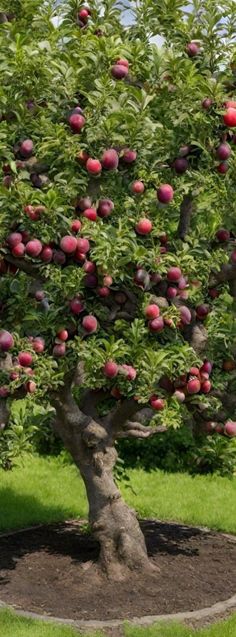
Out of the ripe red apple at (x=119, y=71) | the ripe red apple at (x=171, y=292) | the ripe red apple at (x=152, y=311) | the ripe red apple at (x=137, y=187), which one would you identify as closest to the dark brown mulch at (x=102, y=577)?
the ripe red apple at (x=152, y=311)

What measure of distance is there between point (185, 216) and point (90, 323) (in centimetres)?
156

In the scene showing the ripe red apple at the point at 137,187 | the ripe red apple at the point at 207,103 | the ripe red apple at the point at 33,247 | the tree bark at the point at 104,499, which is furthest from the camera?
the tree bark at the point at 104,499

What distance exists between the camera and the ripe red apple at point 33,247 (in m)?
7.40

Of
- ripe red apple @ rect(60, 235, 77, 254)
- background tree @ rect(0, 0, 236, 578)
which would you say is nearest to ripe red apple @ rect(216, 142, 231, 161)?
background tree @ rect(0, 0, 236, 578)

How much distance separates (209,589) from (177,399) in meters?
1.92

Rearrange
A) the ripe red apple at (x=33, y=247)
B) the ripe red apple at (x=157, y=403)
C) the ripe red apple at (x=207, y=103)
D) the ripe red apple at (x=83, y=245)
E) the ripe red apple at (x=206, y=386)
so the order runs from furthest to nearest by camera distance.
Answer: the ripe red apple at (x=206, y=386) → the ripe red apple at (x=157, y=403) → the ripe red apple at (x=207, y=103) → the ripe red apple at (x=83, y=245) → the ripe red apple at (x=33, y=247)

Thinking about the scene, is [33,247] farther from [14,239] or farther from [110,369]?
[110,369]

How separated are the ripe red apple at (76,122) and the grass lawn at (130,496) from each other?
4.13 m

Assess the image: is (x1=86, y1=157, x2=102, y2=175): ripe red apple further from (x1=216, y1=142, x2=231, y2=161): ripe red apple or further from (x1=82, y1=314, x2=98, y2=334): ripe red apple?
(x1=82, y1=314, x2=98, y2=334): ripe red apple

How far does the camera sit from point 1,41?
307 inches

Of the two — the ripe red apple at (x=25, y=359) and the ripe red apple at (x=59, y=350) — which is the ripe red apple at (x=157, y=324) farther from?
the ripe red apple at (x=25, y=359)

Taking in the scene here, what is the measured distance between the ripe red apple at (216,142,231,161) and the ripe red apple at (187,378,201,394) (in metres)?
1.90

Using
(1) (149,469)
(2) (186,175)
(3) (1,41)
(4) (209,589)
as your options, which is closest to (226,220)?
(2) (186,175)

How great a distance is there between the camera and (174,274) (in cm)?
782
